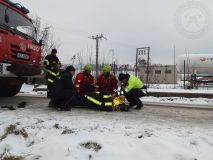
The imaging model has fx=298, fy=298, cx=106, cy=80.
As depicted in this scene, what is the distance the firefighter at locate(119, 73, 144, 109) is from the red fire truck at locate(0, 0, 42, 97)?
2.68 meters

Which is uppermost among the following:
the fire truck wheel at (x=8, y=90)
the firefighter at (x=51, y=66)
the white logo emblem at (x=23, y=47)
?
the white logo emblem at (x=23, y=47)

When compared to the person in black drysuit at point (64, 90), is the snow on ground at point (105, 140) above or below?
below

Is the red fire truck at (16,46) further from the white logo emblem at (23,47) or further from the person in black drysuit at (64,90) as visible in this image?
the person in black drysuit at (64,90)

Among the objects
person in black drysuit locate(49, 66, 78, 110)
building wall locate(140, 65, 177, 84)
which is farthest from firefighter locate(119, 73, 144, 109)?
building wall locate(140, 65, 177, 84)

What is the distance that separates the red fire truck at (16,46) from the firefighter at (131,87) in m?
2.68

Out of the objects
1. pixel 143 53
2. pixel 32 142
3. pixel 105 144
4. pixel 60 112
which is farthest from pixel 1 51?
pixel 143 53

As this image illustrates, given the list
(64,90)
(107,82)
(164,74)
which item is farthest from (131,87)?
(164,74)

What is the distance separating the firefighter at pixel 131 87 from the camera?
26.6 ft

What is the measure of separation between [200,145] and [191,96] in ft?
26.3

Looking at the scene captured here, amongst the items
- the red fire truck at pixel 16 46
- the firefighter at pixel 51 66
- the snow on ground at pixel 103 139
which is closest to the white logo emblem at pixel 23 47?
the red fire truck at pixel 16 46

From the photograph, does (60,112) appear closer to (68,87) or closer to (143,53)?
(68,87)

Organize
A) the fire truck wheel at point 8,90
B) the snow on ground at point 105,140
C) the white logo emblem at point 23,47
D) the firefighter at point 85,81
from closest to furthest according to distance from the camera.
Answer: the snow on ground at point 105,140
the white logo emblem at point 23,47
the firefighter at point 85,81
the fire truck wheel at point 8,90

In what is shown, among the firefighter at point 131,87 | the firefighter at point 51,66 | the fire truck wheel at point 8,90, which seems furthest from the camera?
the fire truck wheel at point 8,90

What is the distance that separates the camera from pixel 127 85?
320 inches
